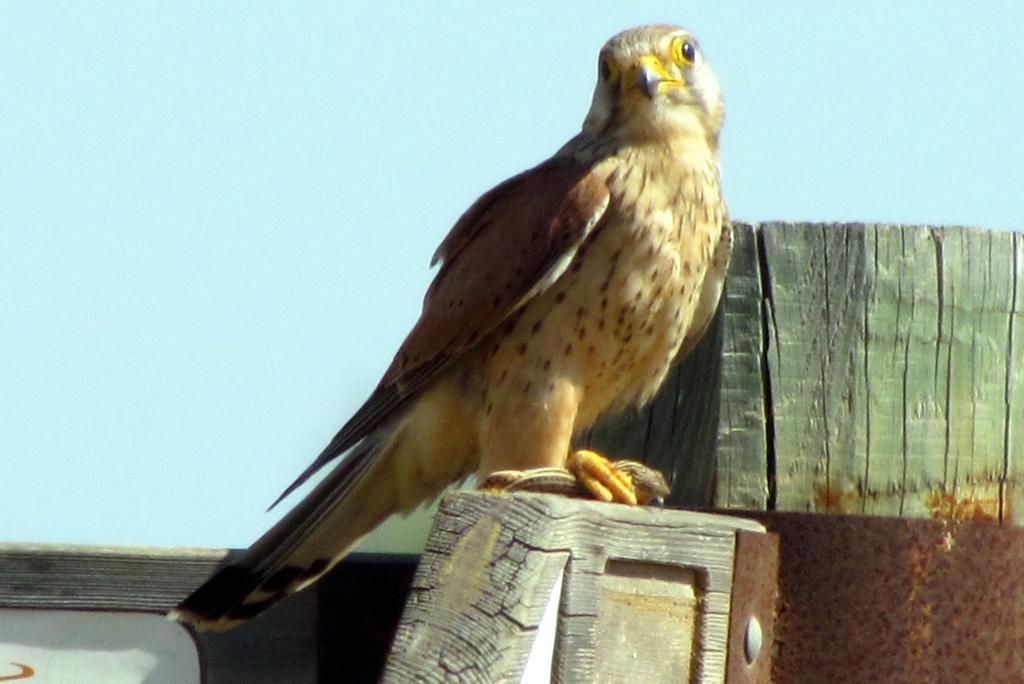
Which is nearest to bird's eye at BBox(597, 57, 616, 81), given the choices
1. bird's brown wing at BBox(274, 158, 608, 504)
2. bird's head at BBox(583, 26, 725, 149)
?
bird's head at BBox(583, 26, 725, 149)

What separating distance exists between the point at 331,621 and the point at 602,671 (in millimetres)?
899

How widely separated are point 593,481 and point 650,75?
1.49m

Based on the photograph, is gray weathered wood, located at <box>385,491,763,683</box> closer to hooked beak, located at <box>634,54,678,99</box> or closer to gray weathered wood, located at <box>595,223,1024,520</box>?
gray weathered wood, located at <box>595,223,1024,520</box>

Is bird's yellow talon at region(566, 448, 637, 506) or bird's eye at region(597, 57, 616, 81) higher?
bird's eye at region(597, 57, 616, 81)

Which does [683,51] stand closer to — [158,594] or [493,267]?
[493,267]

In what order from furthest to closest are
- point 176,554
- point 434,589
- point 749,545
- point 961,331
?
point 176,554 < point 961,331 < point 749,545 < point 434,589

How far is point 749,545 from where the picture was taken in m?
2.12

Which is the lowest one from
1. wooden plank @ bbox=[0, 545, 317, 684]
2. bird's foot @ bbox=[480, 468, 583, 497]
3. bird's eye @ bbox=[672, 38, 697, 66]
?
wooden plank @ bbox=[0, 545, 317, 684]

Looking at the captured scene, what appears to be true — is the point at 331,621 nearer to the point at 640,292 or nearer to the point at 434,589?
the point at 434,589

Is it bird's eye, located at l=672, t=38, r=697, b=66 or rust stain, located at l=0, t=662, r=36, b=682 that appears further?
bird's eye, located at l=672, t=38, r=697, b=66

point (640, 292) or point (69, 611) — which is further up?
point (640, 292)

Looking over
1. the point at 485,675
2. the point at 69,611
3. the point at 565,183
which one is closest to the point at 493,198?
the point at 565,183

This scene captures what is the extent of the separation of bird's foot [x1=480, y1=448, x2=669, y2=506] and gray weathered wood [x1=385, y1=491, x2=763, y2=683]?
24cm

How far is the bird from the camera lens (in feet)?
11.0
